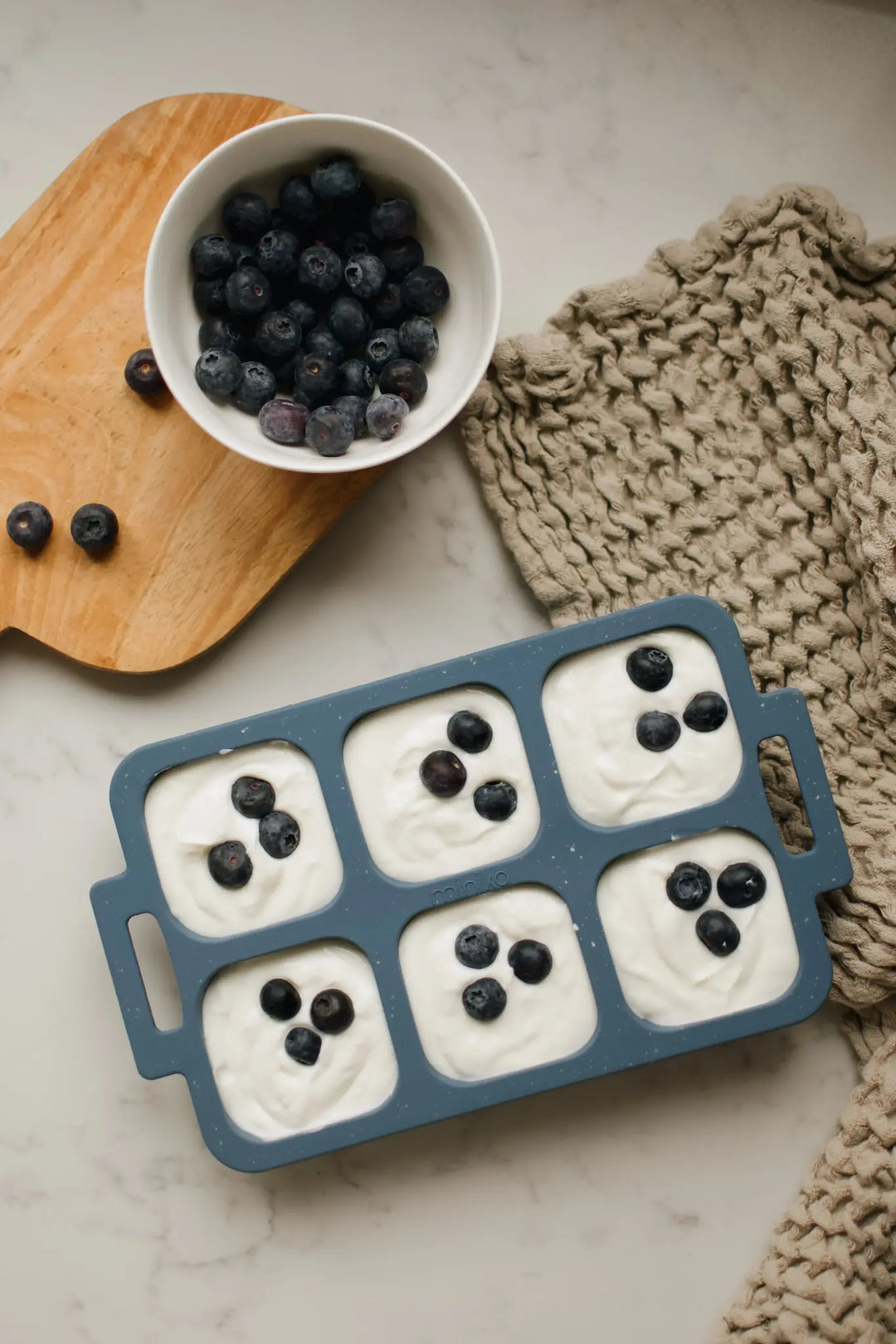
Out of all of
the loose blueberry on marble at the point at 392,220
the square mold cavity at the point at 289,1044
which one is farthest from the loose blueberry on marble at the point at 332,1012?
the loose blueberry on marble at the point at 392,220

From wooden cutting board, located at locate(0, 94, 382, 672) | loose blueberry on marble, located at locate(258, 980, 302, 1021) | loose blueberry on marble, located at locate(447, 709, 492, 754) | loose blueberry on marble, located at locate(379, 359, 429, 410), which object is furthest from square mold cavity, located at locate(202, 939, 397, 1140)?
loose blueberry on marble, located at locate(379, 359, 429, 410)

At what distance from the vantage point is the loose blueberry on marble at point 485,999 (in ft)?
3.67

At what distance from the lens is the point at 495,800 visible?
3.69 ft

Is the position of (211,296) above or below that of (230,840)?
above

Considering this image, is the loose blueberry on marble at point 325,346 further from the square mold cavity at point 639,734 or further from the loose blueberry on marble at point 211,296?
the square mold cavity at point 639,734

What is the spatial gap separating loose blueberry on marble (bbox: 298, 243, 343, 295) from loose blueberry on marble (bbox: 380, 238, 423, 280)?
53 mm

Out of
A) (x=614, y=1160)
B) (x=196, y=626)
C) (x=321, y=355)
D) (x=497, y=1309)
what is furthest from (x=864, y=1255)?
(x=321, y=355)

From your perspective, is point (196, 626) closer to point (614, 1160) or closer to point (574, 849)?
point (574, 849)

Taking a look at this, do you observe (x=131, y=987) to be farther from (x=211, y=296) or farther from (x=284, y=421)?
(x=211, y=296)

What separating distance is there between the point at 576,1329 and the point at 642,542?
35.9 inches

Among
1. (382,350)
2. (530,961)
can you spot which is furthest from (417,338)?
(530,961)

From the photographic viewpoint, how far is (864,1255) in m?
1.20

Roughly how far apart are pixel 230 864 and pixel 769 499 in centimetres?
70

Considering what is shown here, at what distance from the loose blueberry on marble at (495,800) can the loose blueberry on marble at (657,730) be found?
14 cm
